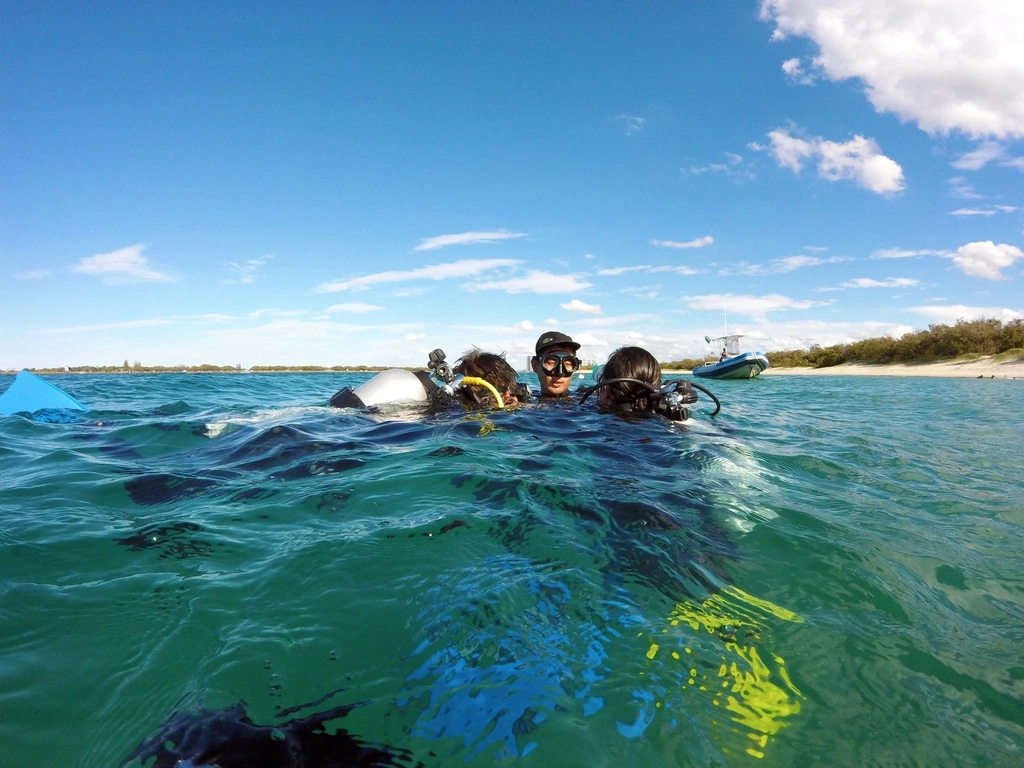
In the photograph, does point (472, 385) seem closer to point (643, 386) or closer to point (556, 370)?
point (556, 370)

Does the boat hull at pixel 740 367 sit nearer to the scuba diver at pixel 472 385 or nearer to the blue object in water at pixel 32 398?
the scuba diver at pixel 472 385

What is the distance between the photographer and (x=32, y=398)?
859 cm

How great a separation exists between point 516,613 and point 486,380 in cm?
487

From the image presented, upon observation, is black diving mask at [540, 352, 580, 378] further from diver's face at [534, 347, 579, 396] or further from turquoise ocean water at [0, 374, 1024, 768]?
turquoise ocean water at [0, 374, 1024, 768]

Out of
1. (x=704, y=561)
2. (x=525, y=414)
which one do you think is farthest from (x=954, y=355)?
(x=704, y=561)

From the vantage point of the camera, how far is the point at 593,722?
149cm

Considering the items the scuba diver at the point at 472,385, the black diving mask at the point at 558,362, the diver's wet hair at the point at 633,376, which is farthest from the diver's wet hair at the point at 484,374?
the diver's wet hair at the point at 633,376

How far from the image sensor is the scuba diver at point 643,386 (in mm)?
5414

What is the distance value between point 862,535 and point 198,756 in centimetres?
353

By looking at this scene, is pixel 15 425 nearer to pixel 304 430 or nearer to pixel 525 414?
pixel 304 430

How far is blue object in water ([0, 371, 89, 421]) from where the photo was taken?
8508 mm

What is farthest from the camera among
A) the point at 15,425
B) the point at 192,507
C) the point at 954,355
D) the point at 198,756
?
the point at 954,355

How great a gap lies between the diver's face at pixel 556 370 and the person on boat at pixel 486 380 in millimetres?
354

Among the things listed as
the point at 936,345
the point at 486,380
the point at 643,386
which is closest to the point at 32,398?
the point at 486,380
